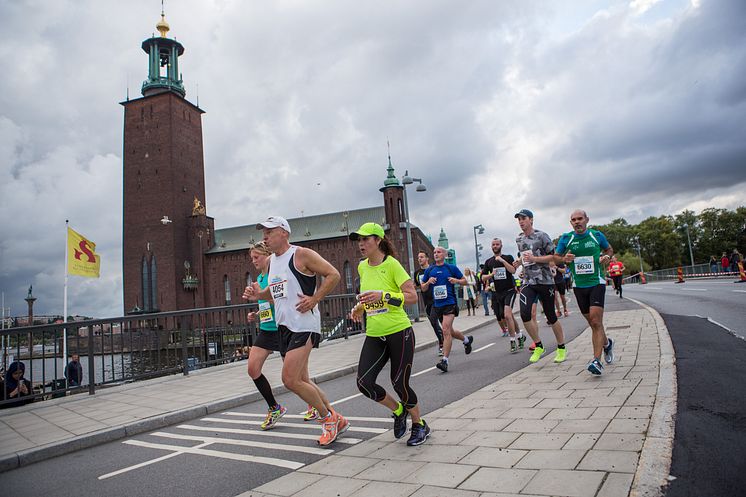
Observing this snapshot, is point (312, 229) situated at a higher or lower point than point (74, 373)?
higher

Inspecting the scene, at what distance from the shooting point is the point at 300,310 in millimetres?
4691

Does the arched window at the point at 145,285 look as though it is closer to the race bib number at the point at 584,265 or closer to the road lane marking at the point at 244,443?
the road lane marking at the point at 244,443

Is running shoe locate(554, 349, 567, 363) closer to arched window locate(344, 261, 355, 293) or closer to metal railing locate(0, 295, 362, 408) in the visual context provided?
metal railing locate(0, 295, 362, 408)

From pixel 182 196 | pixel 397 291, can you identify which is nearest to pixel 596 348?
pixel 397 291

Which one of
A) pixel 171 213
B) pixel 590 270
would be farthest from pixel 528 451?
pixel 171 213

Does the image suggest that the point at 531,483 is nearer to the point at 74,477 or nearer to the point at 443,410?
the point at 443,410

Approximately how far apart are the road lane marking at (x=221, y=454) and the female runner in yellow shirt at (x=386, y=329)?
0.90 meters

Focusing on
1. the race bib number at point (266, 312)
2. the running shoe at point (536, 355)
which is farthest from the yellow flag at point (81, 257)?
the running shoe at point (536, 355)

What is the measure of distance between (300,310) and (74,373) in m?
6.86

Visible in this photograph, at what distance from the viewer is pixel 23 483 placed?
4.68m

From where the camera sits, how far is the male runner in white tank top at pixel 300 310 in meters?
4.71

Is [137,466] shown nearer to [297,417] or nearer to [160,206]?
[297,417]

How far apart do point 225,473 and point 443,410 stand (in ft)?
8.01

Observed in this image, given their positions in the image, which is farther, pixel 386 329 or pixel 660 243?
pixel 660 243
